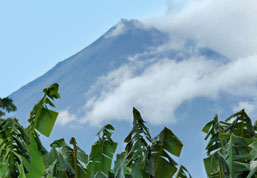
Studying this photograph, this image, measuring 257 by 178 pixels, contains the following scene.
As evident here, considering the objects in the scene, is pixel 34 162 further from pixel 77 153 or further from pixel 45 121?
pixel 77 153

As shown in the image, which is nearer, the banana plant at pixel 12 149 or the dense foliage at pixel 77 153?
the banana plant at pixel 12 149

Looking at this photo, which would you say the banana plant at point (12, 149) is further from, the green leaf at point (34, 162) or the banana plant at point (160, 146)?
the banana plant at point (160, 146)

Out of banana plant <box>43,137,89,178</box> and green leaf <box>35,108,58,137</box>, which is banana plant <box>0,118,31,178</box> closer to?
banana plant <box>43,137,89,178</box>

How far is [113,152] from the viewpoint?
13.4 ft

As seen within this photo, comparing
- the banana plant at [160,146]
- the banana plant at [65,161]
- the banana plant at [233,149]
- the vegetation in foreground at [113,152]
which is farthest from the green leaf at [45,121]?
the banana plant at [233,149]

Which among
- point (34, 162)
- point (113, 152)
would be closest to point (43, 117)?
point (34, 162)

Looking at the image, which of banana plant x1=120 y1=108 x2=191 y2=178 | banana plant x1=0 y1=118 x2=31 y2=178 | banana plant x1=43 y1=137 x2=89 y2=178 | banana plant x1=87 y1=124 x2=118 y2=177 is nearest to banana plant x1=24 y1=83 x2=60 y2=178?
banana plant x1=43 y1=137 x2=89 y2=178

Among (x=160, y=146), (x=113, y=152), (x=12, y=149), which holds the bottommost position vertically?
(x=12, y=149)

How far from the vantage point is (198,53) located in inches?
5881

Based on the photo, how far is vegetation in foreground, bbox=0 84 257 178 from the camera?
9.25 ft

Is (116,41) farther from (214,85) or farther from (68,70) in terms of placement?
(214,85)

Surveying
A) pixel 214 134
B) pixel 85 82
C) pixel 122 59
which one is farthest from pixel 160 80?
pixel 214 134

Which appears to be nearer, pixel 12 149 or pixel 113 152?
pixel 12 149

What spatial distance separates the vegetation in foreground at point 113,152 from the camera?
2.82m
